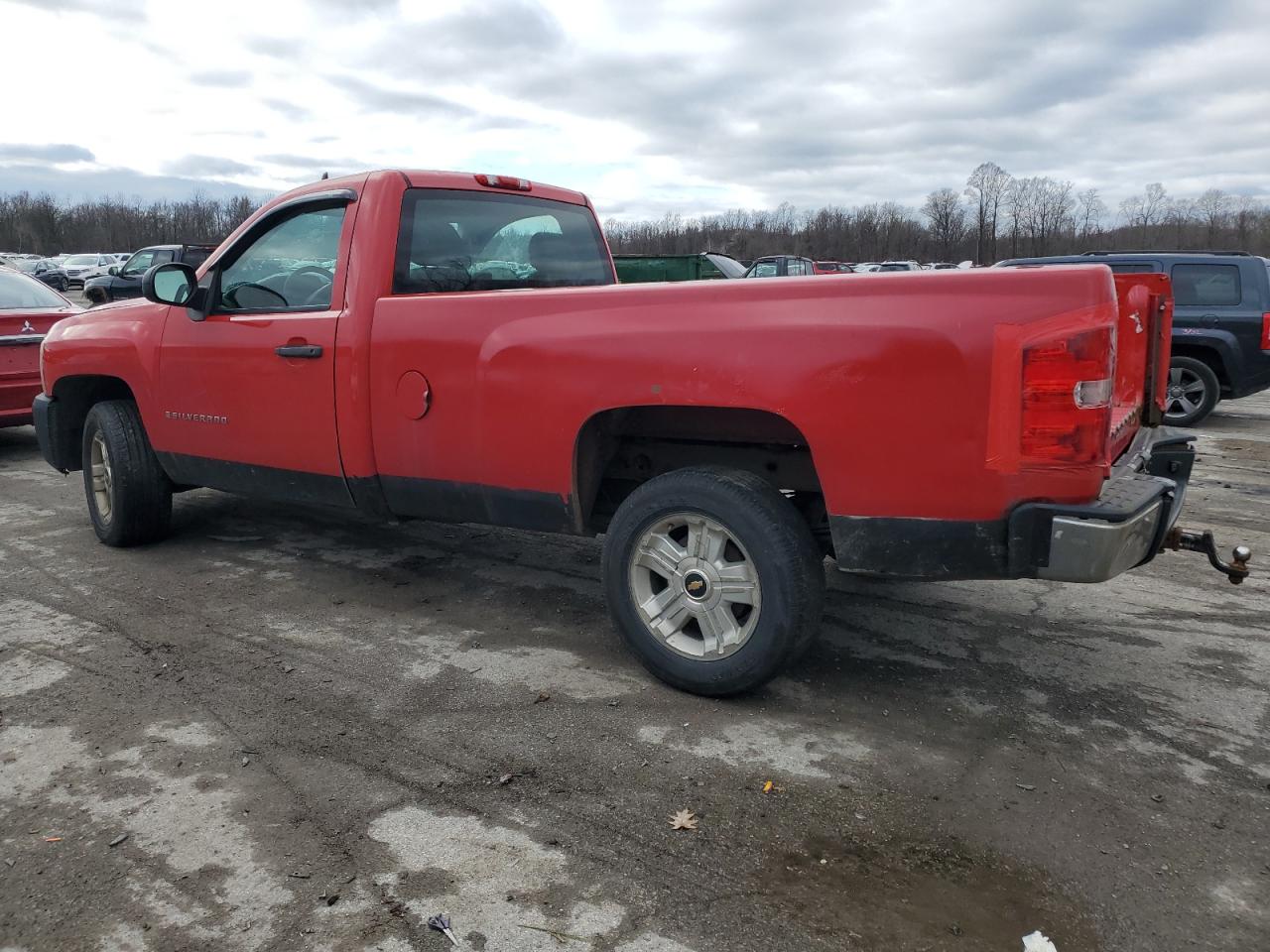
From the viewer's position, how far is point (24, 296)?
27.9 feet

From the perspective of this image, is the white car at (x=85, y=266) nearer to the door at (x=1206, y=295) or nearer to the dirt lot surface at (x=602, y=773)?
the door at (x=1206, y=295)

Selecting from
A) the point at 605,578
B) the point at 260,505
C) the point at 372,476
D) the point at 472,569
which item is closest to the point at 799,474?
the point at 605,578

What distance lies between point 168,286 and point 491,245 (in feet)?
5.54

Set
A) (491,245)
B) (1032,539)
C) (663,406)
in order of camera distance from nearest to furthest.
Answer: (1032,539) < (663,406) < (491,245)

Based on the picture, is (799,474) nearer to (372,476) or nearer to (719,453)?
(719,453)

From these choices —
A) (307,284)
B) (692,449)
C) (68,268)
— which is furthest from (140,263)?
(68,268)

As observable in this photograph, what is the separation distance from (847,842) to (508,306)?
7.50ft

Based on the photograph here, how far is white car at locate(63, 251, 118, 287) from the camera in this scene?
4309 cm

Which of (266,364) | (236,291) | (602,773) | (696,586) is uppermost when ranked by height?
(236,291)

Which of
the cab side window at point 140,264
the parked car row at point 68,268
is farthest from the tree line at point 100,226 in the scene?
the cab side window at point 140,264

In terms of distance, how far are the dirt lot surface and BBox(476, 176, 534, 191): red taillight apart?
2061 mm

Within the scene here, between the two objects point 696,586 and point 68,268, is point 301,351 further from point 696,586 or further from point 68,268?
point 68,268

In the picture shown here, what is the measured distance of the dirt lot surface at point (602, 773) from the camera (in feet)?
7.88

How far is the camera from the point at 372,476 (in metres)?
4.32
